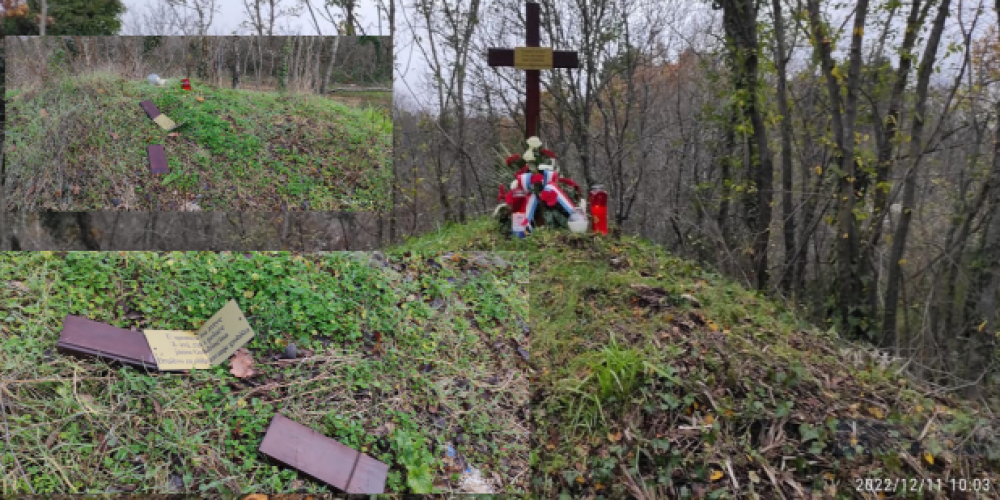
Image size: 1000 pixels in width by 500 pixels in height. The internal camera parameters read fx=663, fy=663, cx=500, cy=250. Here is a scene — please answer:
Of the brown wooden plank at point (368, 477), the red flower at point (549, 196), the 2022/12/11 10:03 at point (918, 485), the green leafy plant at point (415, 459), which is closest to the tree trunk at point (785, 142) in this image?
the red flower at point (549, 196)

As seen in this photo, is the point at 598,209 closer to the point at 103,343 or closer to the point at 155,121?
the point at 155,121

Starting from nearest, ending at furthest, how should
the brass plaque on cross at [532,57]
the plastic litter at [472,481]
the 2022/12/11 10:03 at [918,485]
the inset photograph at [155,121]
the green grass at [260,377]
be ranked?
the green grass at [260,377] < the plastic litter at [472,481] < the 2022/12/11 10:03 at [918,485] < the inset photograph at [155,121] < the brass plaque on cross at [532,57]

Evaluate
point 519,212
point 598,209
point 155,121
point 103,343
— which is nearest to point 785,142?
point 598,209

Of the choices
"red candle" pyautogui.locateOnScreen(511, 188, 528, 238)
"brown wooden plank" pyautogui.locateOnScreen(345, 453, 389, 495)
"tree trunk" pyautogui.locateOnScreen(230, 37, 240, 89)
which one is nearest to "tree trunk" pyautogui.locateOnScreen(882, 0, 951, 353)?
"red candle" pyautogui.locateOnScreen(511, 188, 528, 238)

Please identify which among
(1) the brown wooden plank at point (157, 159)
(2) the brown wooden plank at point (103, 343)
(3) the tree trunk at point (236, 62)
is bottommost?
(2) the brown wooden plank at point (103, 343)

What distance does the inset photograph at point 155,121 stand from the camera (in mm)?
5137

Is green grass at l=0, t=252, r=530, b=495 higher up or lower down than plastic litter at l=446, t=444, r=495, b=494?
higher up

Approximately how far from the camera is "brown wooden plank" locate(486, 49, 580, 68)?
603 cm

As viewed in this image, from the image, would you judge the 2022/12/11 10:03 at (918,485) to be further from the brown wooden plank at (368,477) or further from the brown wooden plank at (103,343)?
the brown wooden plank at (103,343)

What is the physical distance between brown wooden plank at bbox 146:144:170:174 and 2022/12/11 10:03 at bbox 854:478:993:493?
5.04m

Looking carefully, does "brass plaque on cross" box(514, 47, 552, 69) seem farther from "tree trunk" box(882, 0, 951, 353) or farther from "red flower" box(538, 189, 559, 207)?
"tree trunk" box(882, 0, 951, 353)

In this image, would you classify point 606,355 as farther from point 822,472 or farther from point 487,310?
point 822,472

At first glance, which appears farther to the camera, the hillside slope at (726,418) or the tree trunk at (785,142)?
the tree trunk at (785,142)

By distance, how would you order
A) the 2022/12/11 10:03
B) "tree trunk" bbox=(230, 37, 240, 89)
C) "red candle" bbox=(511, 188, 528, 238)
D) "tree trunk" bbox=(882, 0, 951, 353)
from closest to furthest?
the 2022/12/11 10:03 → "tree trunk" bbox=(230, 37, 240, 89) → "red candle" bbox=(511, 188, 528, 238) → "tree trunk" bbox=(882, 0, 951, 353)
